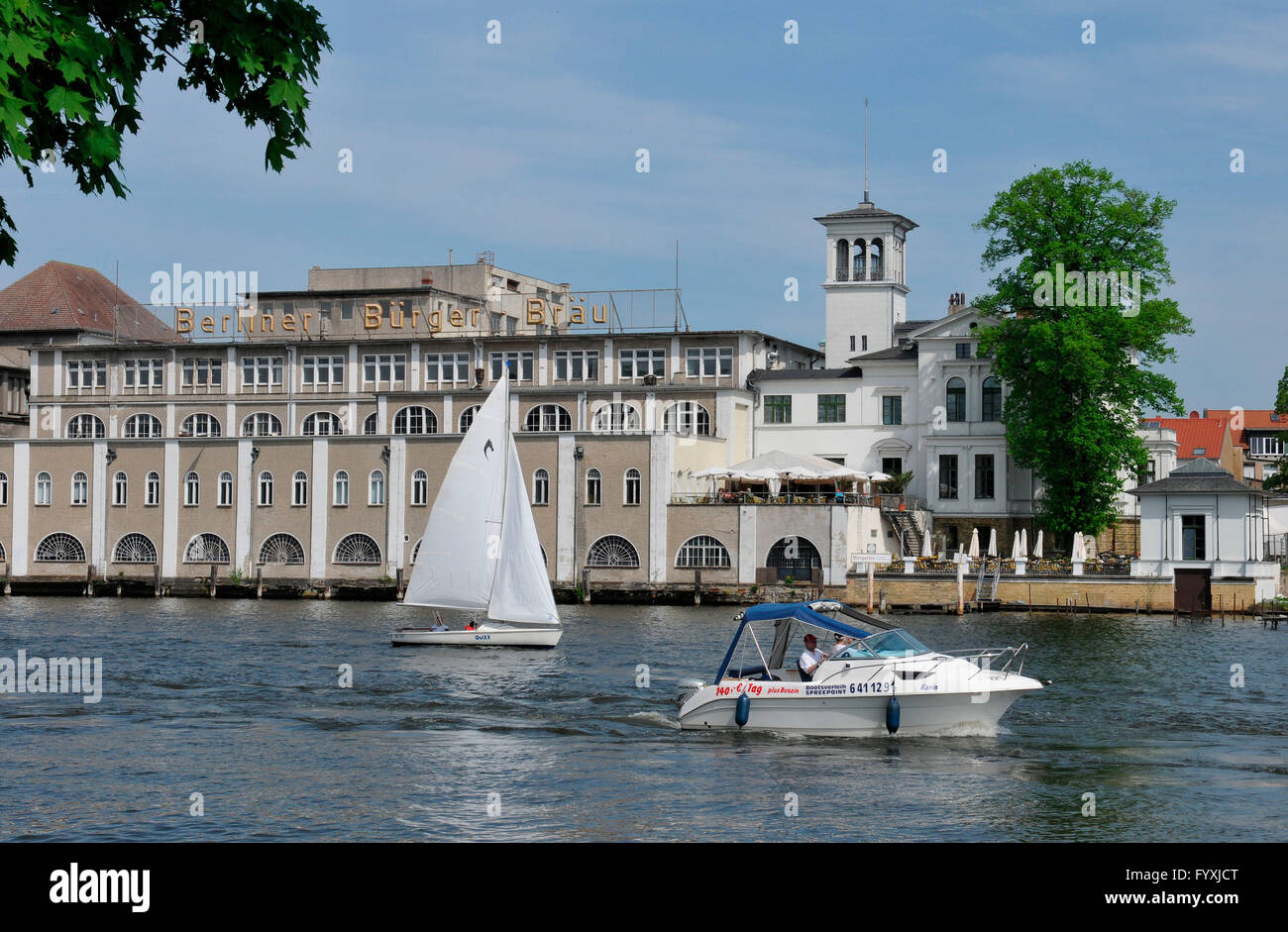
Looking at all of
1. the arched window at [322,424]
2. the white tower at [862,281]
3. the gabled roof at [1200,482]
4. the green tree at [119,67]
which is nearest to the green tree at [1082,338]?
the gabled roof at [1200,482]

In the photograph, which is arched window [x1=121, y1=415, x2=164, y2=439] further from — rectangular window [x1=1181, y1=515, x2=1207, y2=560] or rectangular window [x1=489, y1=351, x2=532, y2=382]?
rectangular window [x1=1181, y1=515, x2=1207, y2=560]

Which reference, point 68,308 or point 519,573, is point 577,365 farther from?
point 68,308

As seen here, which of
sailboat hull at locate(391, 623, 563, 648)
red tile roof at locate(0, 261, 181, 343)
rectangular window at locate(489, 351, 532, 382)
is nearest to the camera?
sailboat hull at locate(391, 623, 563, 648)

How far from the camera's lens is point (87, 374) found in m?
102

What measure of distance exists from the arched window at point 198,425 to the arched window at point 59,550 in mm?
10512

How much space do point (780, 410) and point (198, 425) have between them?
3641 centimetres

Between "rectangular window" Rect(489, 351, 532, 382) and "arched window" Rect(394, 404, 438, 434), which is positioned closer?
"arched window" Rect(394, 404, 438, 434)

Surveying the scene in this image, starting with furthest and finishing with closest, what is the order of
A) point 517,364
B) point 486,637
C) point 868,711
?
point 517,364 → point 486,637 → point 868,711

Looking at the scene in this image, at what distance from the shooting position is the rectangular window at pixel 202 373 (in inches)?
3917

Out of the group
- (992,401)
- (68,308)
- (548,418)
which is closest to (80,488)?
(68,308)

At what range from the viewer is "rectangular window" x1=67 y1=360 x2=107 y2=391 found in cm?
10119

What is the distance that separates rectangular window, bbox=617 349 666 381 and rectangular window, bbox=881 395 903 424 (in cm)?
1317

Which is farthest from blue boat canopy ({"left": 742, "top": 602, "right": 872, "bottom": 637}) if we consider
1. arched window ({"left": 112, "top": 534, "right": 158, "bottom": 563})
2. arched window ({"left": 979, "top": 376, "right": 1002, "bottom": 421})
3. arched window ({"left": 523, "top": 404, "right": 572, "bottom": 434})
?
arched window ({"left": 112, "top": 534, "right": 158, "bottom": 563})

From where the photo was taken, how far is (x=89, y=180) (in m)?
10.9
